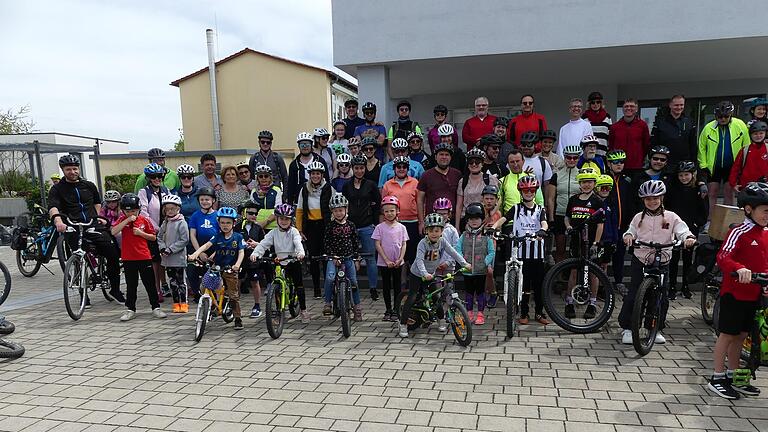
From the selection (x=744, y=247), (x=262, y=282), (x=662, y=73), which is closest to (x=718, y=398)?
(x=744, y=247)

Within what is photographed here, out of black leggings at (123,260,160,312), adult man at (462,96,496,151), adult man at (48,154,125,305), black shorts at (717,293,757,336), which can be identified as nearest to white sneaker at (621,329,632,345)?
black shorts at (717,293,757,336)

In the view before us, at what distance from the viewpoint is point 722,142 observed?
7.12 meters

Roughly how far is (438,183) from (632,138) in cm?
348

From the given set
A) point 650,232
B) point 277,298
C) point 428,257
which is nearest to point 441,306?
point 428,257

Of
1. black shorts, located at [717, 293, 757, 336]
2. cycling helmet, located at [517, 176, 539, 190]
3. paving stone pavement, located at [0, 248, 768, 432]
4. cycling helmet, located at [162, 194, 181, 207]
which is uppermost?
cycling helmet, located at [517, 176, 539, 190]

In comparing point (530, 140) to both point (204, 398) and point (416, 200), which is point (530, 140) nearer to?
point (416, 200)

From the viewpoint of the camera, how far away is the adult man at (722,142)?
7.02m

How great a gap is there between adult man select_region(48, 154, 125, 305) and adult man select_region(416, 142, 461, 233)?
4.73 metres

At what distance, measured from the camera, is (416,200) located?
6.48 m

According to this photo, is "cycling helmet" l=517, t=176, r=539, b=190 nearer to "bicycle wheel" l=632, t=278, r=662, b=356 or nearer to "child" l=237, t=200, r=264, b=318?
"bicycle wheel" l=632, t=278, r=662, b=356

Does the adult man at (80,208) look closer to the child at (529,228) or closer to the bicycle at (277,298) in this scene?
the bicycle at (277,298)

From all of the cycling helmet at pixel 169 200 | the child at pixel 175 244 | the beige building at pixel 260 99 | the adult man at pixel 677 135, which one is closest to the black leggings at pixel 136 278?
the child at pixel 175 244

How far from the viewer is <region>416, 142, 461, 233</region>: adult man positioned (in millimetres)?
6355

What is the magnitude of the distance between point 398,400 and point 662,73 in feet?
35.9
